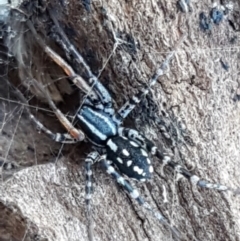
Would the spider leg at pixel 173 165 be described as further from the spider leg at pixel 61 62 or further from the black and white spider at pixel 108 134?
the spider leg at pixel 61 62

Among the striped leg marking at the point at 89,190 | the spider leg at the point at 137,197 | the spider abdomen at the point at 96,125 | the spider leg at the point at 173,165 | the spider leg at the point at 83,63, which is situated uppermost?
the spider leg at the point at 83,63

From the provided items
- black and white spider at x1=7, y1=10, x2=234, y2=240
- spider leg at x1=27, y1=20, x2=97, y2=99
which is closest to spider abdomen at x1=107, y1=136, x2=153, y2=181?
black and white spider at x1=7, y1=10, x2=234, y2=240

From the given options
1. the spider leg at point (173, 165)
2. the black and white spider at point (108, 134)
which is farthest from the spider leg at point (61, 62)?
the spider leg at point (173, 165)

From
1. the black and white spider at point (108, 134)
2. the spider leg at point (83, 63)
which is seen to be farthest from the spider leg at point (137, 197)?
the spider leg at point (83, 63)

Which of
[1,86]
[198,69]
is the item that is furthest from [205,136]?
[1,86]

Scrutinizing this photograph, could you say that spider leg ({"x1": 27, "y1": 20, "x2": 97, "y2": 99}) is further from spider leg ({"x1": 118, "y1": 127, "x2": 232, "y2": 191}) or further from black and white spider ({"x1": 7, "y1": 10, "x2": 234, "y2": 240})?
spider leg ({"x1": 118, "y1": 127, "x2": 232, "y2": 191})

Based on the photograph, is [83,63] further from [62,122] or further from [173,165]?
[173,165]

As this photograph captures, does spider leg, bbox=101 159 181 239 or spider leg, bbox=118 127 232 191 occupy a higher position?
spider leg, bbox=118 127 232 191

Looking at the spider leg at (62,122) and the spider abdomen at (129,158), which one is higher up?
the spider abdomen at (129,158)

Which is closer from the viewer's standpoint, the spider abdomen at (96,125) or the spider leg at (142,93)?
the spider leg at (142,93)

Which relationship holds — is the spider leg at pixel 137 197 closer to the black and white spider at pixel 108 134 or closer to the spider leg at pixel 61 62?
the black and white spider at pixel 108 134
